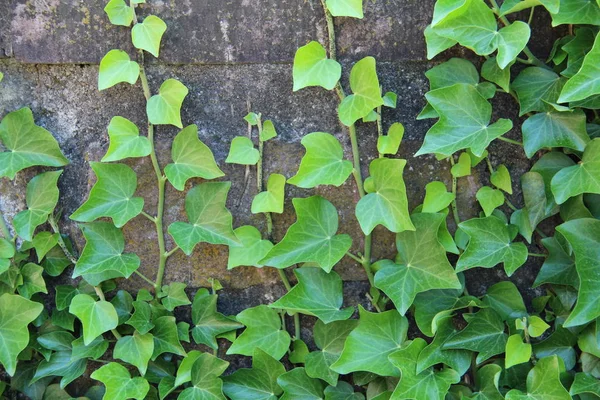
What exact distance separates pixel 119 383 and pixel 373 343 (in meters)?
0.47

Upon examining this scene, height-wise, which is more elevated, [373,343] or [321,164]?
[321,164]

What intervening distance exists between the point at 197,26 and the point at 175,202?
0.32 meters

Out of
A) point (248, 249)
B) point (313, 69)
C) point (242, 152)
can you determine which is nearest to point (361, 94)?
point (313, 69)

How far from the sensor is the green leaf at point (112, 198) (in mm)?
1092

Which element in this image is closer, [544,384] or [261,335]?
[544,384]

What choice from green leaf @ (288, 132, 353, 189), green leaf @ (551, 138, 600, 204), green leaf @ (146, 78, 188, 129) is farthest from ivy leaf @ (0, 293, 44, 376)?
green leaf @ (551, 138, 600, 204)

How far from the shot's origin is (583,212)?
1078mm

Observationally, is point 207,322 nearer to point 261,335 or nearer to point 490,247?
point 261,335

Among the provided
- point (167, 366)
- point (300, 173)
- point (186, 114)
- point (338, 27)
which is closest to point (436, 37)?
point (338, 27)

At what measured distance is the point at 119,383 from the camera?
1.14 m

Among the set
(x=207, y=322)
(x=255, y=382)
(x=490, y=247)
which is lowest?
(x=255, y=382)

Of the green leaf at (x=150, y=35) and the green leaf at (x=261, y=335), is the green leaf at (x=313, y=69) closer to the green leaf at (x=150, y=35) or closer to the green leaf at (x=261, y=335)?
the green leaf at (x=150, y=35)

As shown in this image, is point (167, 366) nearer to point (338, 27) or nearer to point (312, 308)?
point (312, 308)

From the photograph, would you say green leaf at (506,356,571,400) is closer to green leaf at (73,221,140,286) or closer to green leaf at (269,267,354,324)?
green leaf at (269,267,354,324)
